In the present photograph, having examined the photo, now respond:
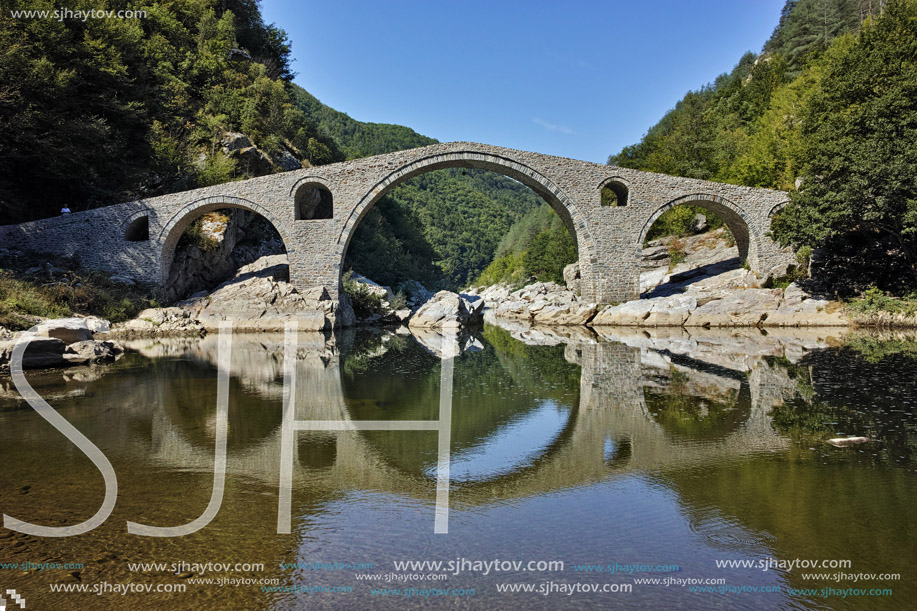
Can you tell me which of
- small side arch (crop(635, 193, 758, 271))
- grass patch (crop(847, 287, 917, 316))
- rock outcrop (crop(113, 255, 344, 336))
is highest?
small side arch (crop(635, 193, 758, 271))

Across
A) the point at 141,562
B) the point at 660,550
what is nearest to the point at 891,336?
the point at 660,550

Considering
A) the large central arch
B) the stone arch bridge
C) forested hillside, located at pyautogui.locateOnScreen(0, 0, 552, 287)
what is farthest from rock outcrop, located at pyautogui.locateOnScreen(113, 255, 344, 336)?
forested hillside, located at pyautogui.locateOnScreen(0, 0, 552, 287)

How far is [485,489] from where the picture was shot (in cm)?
371

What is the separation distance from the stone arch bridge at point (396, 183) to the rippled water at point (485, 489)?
12.6m

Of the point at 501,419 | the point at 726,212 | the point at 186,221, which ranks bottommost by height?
the point at 501,419

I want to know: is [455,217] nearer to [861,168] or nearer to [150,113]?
[150,113]

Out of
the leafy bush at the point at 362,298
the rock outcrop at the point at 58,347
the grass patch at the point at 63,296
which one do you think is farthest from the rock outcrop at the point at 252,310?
the rock outcrop at the point at 58,347

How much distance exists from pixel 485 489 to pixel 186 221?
19872 mm

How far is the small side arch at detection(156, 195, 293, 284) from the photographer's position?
767 inches

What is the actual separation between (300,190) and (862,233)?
1914cm

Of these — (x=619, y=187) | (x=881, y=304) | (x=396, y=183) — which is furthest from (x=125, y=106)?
(x=881, y=304)

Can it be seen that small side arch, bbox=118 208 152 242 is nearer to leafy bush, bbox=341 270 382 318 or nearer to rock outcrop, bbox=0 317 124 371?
leafy bush, bbox=341 270 382 318

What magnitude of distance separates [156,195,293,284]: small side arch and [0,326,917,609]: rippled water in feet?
41.5

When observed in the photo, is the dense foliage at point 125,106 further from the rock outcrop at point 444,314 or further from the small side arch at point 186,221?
the rock outcrop at point 444,314
